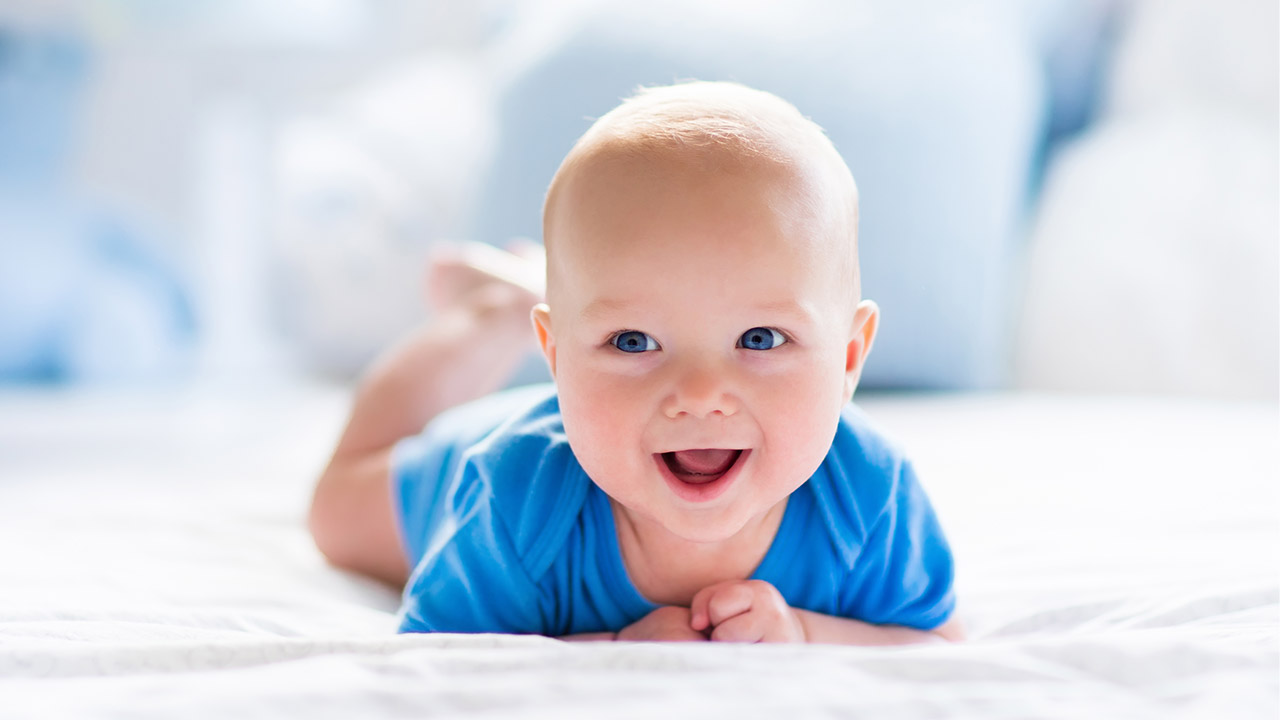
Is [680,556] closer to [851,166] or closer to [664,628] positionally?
[664,628]

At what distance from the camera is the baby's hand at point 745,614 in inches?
31.5

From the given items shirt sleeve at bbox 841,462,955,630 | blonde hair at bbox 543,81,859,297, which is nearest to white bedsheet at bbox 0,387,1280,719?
shirt sleeve at bbox 841,462,955,630

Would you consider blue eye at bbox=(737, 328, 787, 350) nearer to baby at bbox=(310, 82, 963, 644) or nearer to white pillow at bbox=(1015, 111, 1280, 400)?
baby at bbox=(310, 82, 963, 644)

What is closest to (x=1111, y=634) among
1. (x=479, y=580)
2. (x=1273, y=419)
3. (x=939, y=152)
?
(x=479, y=580)

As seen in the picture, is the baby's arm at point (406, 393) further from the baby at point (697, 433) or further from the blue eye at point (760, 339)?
the blue eye at point (760, 339)

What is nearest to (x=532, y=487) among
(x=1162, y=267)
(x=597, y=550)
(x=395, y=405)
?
(x=597, y=550)

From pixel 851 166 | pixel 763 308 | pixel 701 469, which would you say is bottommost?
pixel 701 469

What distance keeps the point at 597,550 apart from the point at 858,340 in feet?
0.87

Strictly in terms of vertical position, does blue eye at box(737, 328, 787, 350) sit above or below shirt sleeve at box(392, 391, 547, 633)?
above

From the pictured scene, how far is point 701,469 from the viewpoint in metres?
0.78

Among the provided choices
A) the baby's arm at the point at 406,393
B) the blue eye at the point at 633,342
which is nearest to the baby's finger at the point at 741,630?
the blue eye at the point at 633,342

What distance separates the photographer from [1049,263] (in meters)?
1.61

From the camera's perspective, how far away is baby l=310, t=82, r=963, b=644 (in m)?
0.72

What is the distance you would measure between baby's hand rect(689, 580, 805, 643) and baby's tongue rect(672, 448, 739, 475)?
0.11 meters
